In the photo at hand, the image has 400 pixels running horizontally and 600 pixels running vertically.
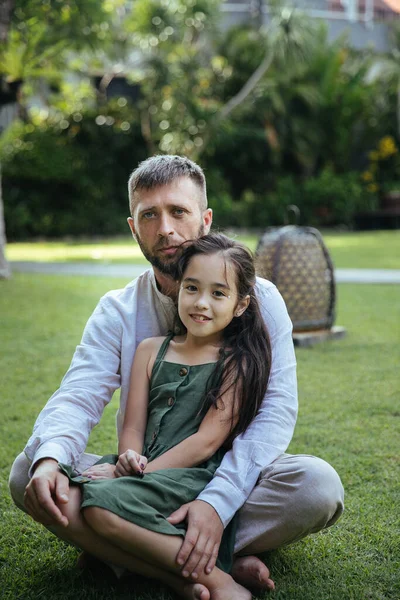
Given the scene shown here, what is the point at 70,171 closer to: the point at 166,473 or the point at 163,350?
the point at 163,350

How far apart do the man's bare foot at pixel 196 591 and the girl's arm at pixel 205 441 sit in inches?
12.1

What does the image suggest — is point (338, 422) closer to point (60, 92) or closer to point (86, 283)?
point (86, 283)

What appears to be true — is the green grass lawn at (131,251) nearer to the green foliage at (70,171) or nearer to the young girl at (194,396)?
the green foliage at (70,171)

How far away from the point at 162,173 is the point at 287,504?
1004 mm

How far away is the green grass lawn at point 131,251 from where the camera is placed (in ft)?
34.7

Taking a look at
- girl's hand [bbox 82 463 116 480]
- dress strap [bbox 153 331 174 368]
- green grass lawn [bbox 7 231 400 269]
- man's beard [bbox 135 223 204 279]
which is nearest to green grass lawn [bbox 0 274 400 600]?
girl's hand [bbox 82 463 116 480]

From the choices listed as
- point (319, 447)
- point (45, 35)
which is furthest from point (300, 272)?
point (45, 35)

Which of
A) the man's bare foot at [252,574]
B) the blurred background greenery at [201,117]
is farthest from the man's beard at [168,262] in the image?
the blurred background greenery at [201,117]

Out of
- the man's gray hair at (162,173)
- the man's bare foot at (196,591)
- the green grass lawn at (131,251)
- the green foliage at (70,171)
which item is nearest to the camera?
the man's bare foot at (196,591)

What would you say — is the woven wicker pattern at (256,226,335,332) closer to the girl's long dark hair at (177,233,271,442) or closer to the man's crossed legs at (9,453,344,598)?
the girl's long dark hair at (177,233,271,442)

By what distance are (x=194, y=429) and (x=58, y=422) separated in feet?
1.19

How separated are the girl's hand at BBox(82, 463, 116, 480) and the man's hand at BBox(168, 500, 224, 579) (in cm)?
22

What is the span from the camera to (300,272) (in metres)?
5.00

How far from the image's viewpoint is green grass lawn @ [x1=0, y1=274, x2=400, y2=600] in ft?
6.47
